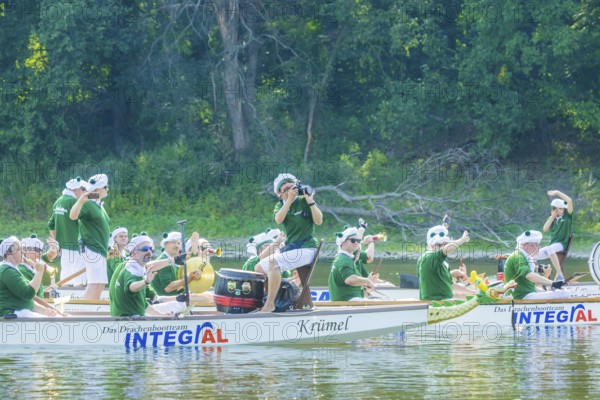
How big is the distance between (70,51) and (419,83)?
10.7 metres

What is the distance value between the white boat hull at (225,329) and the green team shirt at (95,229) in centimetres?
285

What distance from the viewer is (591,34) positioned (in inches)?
1572

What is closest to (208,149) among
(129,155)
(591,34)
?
(129,155)

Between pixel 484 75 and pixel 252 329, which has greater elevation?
pixel 484 75

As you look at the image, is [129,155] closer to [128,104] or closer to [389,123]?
[128,104]

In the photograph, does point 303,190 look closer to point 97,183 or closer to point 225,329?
point 225,329

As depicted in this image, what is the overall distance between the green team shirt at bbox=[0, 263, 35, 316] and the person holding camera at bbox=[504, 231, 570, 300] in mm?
7325

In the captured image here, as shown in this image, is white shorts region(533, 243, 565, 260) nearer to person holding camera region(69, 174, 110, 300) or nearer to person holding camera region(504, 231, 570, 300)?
person holding camera region(504, 231, 570, 300)

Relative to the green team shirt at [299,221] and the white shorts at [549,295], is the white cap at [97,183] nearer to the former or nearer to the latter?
the green team shirt at [299,221]

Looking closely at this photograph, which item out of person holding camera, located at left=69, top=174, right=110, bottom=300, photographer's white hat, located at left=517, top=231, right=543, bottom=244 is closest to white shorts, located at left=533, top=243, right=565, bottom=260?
photographer's white hat, located at left=517, top=231, right=543, bottom=244

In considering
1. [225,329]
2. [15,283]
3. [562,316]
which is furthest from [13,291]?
[562,316]

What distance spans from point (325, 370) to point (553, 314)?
Result: 19.5ft

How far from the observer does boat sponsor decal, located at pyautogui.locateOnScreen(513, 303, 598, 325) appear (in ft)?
67.5

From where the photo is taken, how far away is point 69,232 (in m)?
21.4
